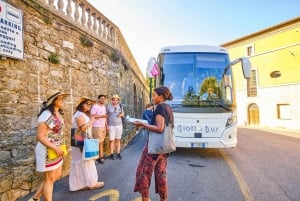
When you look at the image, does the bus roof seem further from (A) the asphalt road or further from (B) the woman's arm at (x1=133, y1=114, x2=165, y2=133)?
(B) the woman's arm at (x1=133, y1=114, x2=165, y2=133)

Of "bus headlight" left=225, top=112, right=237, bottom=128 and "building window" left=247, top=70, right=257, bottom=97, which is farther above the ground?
"building window" left=247, top=70, right=257, bottom=97

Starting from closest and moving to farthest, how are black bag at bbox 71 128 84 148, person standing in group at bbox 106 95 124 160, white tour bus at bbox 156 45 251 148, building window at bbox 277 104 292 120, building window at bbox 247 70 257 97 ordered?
black bag at bbox 71 128 84 148 < white tour bus at bbox 156 45 251 148 < person standing in group at bbox 106 95 124 160 < building window at bbox 277 104 292 120 < building window at bbox 247 70 257 97

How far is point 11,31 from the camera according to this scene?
4.25m

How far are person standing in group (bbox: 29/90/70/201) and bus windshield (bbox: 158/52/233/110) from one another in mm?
4218

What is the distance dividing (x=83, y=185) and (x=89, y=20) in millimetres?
5057

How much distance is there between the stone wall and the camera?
13.4 ft

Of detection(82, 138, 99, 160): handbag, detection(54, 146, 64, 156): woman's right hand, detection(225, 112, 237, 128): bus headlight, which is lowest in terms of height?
detection(82, 138, 99, 160): handbag

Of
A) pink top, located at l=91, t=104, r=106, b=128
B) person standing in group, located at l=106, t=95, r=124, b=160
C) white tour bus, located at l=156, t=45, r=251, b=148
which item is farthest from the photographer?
person standing in group, located at l=106, t=95, r=124, b=160

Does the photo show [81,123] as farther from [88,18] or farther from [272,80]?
[272,80]

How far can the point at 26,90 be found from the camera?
181 inches

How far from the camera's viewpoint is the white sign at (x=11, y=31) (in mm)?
4059

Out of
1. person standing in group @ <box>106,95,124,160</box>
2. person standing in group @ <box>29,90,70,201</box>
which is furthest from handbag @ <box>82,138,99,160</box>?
person standing in group @ <box>106,95,124,160</box>

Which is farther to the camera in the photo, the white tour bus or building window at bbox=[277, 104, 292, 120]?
building window at bbox=[277, 104, 292, 120]

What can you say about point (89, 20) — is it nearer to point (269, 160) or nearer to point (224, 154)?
point (224, 154)
